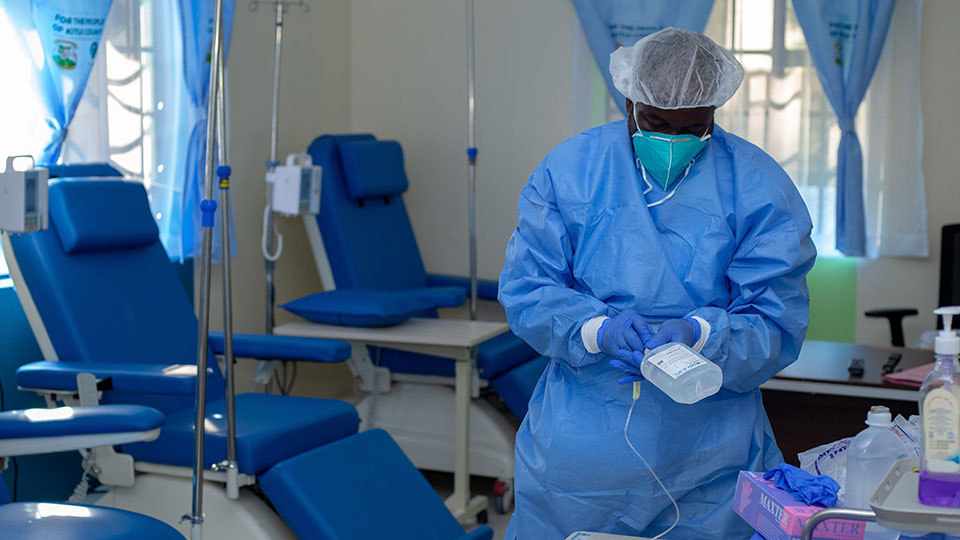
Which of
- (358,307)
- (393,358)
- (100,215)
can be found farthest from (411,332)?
(100,215)

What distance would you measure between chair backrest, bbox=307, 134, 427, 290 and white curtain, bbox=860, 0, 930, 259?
5.80 feet

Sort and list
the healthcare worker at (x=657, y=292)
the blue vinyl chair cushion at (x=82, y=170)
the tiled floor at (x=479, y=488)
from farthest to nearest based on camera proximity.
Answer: the tiled floor at (x=479, y=488) → the blue vinyl chair cushion at (x=82, y=170) → the healthcare worker at (x=657, y=292)

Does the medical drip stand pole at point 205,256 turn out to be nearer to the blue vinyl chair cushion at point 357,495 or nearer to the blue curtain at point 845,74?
the blue vinyl chair cushion at point 357,495

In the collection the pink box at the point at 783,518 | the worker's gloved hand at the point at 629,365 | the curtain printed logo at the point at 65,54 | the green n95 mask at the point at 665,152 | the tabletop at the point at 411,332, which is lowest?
the tabletop at the point at 411,332

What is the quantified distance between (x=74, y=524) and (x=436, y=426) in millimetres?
1802

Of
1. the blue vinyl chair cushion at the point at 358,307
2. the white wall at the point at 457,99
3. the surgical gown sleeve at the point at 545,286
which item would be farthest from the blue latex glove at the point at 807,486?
the white wall at the point at 457,99

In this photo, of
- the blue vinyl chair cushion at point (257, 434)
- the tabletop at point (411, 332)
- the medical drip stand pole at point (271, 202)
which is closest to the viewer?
the blue vinyl chair cushion at point (257, 434)

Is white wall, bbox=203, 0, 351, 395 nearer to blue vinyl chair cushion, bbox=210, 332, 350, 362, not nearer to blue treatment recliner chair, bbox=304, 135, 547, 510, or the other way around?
blue treatment recliner chair, bbox=304, 135, 547, 510

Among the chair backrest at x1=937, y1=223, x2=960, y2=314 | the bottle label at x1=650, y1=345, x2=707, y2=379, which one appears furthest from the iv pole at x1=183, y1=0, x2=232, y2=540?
the chair backrest at x1=937, y1=223, x2=960, y2=314

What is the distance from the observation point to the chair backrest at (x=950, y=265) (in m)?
3.66

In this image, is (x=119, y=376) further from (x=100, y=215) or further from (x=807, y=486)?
(x=807, y=486)

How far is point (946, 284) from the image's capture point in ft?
12.1

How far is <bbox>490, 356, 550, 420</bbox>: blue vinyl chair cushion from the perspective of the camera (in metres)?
3.33

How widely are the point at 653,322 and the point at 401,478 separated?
3.48 ft
